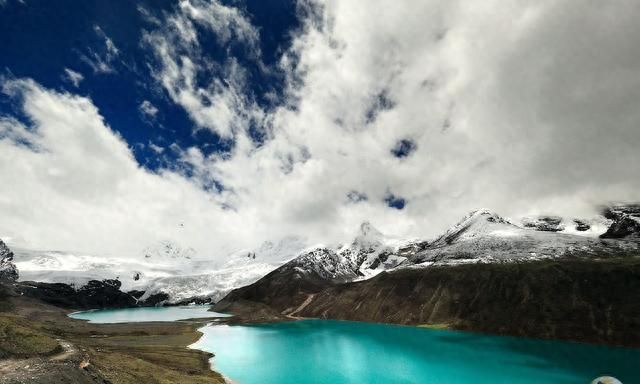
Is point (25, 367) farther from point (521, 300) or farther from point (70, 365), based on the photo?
point (521, 300)

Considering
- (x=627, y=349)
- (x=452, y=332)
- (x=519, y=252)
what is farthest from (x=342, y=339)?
(x=519, y=252)

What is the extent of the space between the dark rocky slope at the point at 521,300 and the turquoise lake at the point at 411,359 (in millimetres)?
9211

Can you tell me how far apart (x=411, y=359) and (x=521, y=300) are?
212 feet

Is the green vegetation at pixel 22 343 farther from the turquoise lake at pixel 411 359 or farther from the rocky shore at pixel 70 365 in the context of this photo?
the turquoise lake at pixel 411 359

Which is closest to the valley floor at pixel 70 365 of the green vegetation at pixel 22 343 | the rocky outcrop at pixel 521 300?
the green vegetation at pixel 22 343

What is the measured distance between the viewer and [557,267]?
142 meters

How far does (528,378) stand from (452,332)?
6322cm

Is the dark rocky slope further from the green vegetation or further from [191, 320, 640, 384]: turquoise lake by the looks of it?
the green vegetation

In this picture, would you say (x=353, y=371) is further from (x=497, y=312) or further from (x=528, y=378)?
(x=497, y=312)

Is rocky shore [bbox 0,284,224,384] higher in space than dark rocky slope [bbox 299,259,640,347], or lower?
lower

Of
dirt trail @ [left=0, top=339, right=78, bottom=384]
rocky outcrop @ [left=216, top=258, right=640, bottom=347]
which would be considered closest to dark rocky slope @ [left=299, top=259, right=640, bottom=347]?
rocky outcrop @ [left=216, top=258, right=640, bottom=347]

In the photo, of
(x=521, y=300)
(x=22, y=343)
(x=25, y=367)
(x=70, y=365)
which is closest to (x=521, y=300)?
(x=521, y=300)

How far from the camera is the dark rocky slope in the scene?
109 meters

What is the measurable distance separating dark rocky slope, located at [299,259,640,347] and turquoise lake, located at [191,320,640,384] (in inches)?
363
